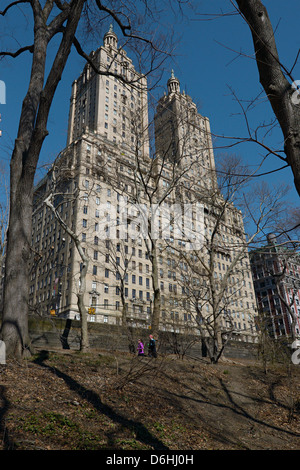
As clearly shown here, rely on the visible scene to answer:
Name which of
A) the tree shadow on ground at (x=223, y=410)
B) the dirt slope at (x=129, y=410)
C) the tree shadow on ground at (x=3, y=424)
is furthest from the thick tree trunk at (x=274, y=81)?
the tree shadow on ground at (x=223, y=410)

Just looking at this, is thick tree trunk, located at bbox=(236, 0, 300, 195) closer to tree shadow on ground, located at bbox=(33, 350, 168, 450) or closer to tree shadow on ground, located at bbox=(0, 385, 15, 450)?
tree shadow on ground, located at bbox=(0, 385, 15, 450)

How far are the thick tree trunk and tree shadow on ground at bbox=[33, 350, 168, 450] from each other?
4640mm

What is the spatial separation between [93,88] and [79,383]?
86.6 metres

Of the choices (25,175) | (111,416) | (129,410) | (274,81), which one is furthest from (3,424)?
(25,175)

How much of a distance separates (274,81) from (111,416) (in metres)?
5.83

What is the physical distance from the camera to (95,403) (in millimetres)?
6043

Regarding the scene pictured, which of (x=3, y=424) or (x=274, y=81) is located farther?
(x=3, y=424)

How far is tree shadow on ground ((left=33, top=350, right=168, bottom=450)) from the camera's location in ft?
17.1

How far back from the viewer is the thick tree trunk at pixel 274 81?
10.6ft

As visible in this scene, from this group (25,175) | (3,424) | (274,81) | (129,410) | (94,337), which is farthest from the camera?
(94,337)

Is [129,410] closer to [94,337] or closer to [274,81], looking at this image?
[274,81]

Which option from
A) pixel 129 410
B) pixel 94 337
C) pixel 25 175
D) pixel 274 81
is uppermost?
pixel 25 175

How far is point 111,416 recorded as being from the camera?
18.7 ft

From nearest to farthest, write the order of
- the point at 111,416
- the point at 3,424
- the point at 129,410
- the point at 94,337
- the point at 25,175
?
the point at 3,424 → the point at 111,416 → the point at 129,410 → the point at 25,175 → the point at 94,337
